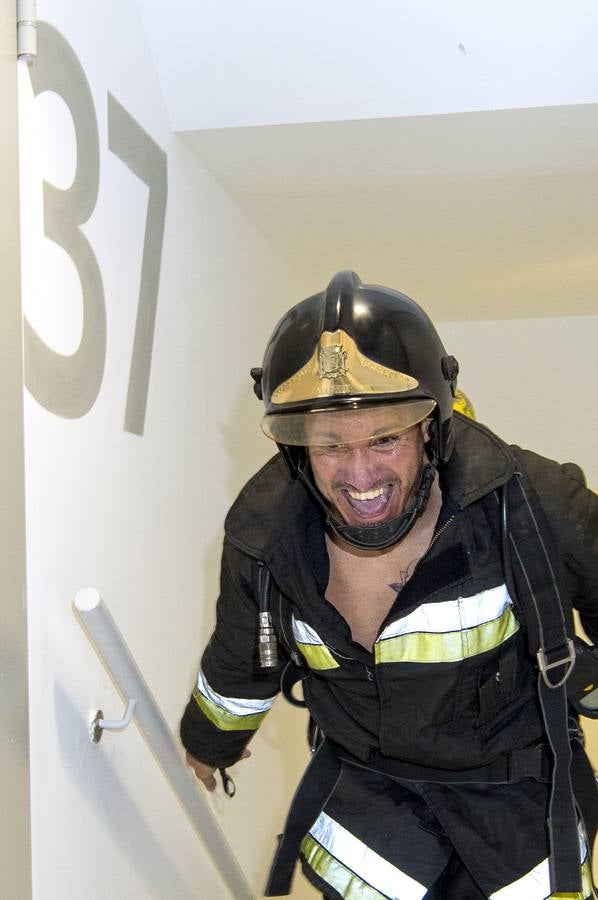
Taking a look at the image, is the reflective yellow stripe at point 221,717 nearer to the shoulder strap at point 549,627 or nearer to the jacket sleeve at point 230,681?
the jacket sleeve at point 230,681

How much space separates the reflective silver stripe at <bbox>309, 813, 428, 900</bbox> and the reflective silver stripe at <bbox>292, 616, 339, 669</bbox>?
29 cm

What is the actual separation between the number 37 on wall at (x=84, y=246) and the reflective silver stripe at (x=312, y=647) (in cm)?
47


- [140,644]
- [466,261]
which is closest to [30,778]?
[140,644]

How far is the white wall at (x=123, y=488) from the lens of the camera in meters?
1.41

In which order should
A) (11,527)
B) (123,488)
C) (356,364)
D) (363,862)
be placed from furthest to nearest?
(123,488)
(363,862)
(356,364)
(11,527)

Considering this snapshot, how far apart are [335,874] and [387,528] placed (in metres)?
0.60

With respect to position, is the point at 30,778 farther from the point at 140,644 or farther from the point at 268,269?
the point at 268,269

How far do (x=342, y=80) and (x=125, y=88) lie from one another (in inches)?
19.8

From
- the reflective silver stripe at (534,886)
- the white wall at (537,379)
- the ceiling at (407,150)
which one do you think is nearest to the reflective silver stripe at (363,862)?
the reflective silver stripe at (534,886)

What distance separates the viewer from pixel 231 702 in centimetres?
182

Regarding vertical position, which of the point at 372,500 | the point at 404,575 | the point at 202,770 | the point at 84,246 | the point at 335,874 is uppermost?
the point at 84,246

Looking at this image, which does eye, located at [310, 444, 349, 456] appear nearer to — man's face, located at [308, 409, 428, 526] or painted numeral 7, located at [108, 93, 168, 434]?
man's face, located at [308, 409, 428, 526]

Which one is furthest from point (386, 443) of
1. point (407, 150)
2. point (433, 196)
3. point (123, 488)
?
point (433, 196)

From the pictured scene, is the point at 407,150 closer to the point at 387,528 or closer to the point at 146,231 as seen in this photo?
the point at 146,231
